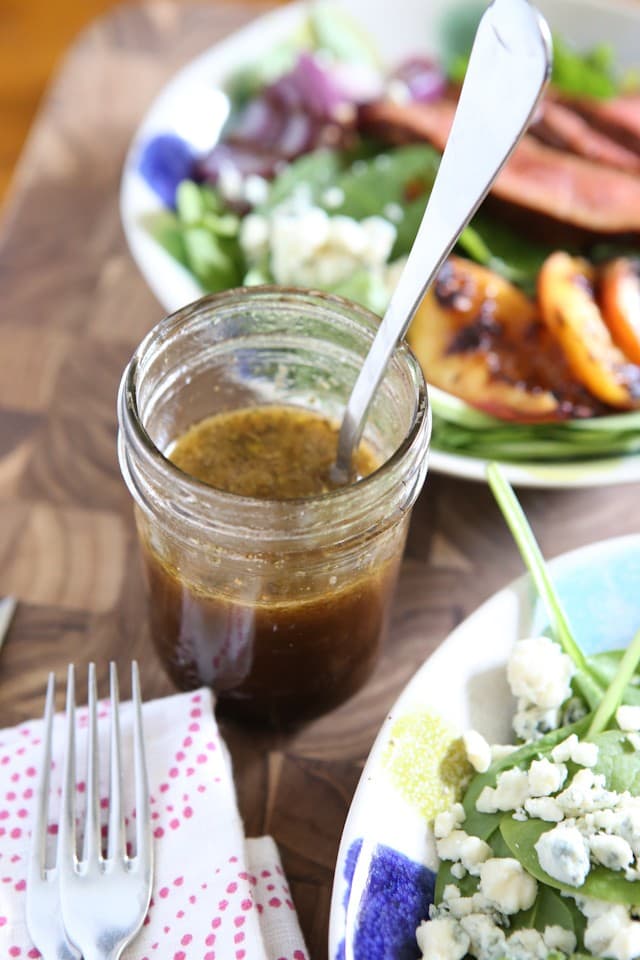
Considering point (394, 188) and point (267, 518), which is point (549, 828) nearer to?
point (267, 518)

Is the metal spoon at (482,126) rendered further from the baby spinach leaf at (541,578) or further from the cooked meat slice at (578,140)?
the cooked meat slice at (578,140)

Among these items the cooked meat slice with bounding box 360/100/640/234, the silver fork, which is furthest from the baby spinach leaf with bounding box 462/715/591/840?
the cooked meat slice with bounding box 360/100/640/234

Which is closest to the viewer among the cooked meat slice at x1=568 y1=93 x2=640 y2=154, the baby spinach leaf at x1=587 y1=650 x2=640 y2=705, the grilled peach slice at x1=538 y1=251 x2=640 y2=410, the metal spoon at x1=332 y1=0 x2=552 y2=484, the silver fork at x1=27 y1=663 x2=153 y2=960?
the metal spoon at x1=332 y1=0 x2=552 y2=484

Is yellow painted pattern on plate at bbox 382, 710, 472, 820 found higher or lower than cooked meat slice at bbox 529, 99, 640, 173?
lower

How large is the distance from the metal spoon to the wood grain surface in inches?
18.7

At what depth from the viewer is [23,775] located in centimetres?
116

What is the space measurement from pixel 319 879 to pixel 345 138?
53.5 inches

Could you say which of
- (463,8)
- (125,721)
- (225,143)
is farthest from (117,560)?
(463,8)

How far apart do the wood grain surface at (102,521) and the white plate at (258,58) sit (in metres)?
0.09

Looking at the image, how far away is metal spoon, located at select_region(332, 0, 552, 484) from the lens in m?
0.88

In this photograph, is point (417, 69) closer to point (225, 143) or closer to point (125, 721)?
point (225, 143)

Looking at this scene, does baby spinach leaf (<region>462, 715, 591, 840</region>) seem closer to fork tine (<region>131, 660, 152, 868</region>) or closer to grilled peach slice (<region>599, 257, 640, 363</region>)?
fork tine (<region>131, 660, 152, 868</region>)

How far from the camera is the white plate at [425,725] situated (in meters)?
0.97

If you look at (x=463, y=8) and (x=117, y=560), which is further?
(x=463, y=8)
